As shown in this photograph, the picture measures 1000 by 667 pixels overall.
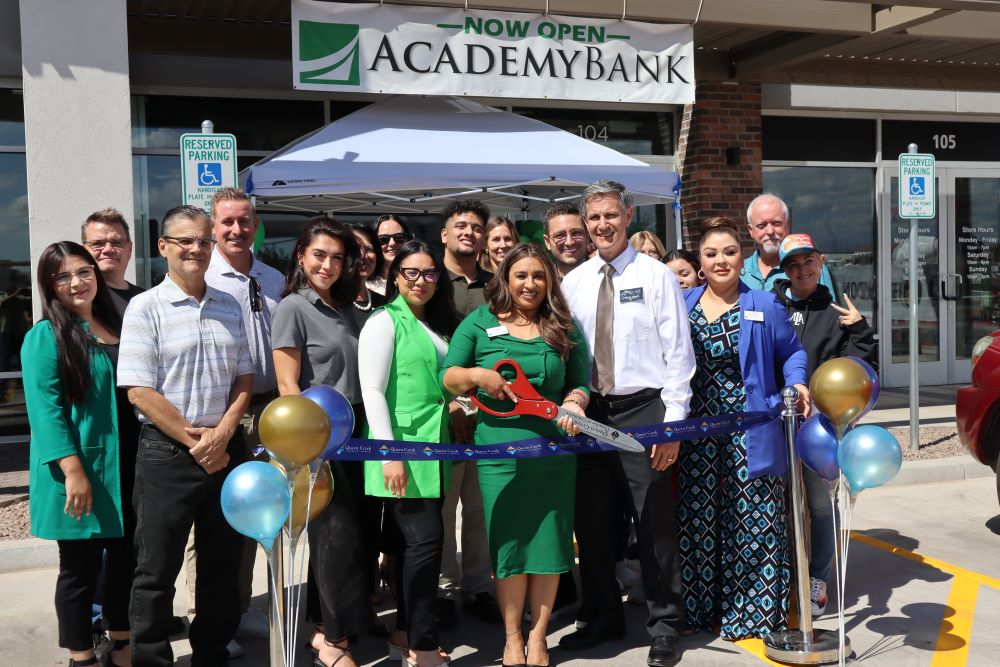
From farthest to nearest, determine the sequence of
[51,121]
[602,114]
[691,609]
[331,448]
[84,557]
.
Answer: [602,114], [51,121], [691,609], [84,557], [331,448]

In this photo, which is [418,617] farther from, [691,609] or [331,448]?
[691,609]

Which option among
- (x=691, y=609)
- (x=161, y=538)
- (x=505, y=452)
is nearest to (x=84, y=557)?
(x=161, y=538)

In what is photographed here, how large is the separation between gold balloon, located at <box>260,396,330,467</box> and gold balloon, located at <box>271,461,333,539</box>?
0.10 metres

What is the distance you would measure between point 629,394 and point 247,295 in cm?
186

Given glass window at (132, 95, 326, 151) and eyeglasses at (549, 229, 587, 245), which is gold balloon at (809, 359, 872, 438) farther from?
glass window at (132, 95, 326, 151)

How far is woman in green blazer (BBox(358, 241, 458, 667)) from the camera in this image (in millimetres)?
4129

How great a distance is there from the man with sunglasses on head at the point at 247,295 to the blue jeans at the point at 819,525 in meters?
2.78

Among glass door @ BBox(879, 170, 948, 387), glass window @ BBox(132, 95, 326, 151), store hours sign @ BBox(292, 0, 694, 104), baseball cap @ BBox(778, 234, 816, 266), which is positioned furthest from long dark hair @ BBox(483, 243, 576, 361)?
glass door @ BBox(879, 170, 948, 387)

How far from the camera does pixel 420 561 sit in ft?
13.7

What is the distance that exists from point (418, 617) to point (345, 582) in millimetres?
348

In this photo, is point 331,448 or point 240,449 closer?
point 331,448

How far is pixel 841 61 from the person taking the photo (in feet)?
38.2

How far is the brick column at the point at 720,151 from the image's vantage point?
10969 mm

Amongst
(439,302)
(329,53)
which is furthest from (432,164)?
(439,302)
